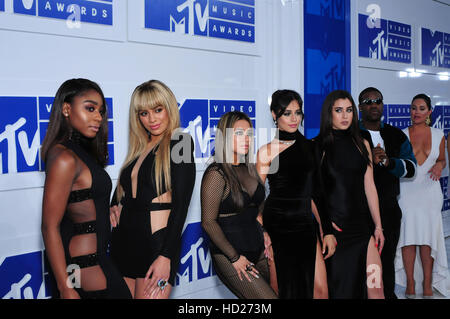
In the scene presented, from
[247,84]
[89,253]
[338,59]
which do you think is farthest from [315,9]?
[89,253]

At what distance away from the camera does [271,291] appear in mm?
2598

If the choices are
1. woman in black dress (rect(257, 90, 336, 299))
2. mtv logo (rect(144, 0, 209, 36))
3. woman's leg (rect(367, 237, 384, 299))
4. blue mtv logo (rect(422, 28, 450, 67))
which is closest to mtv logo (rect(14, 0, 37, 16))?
mtv logo (rect(144, 0, 209, 36))

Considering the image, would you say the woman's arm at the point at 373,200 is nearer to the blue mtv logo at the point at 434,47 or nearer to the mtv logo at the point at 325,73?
the mtv logo at the point at 325,73

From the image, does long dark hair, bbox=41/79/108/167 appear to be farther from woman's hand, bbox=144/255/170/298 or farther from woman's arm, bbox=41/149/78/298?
woman's hand, bbox=144/255/170/298

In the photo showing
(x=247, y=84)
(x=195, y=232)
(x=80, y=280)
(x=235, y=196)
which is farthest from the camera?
(x=247, y=84)

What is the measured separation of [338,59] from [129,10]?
8.17 feet

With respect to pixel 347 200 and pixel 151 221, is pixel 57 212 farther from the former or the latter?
pixel 347 200

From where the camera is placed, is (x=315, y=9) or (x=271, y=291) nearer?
(x=271, y=291)

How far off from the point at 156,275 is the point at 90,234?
373 mm

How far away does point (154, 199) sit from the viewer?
2.27 meters

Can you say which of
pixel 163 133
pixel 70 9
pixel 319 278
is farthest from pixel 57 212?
pixel 319 278

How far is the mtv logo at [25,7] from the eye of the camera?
2.76 meters

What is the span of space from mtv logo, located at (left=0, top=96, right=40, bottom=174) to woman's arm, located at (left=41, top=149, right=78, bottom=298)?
3.27 ft

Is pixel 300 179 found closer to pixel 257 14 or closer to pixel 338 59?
pixel 257 14
